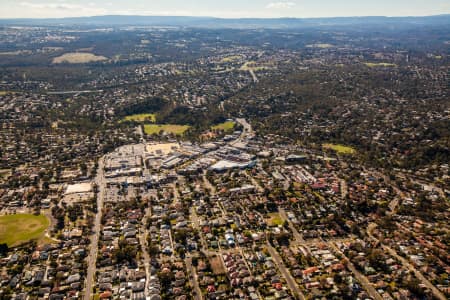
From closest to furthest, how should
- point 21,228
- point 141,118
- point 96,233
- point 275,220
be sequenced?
point 96,233, point 21,228, point 275,220, point 141,118

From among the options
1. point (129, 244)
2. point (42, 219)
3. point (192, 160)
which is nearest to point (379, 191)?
point (192, 160)

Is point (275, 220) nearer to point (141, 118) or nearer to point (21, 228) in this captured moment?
point (21, 228)

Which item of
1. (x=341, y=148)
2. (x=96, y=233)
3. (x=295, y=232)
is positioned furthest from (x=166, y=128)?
(x=295, y=232)

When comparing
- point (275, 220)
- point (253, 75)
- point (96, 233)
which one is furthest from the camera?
point (253, 75)

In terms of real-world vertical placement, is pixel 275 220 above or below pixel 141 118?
below

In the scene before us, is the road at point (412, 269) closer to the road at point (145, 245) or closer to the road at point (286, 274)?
the road at point (286, 274)

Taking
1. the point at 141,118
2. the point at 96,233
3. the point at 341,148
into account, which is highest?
the point at 141,118

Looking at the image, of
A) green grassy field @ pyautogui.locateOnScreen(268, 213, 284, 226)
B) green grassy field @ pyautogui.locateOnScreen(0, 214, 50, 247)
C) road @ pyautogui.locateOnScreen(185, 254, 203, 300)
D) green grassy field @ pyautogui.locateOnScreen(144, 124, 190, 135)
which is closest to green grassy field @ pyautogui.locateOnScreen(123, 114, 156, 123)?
green grassy field @ pyautogui.locateOnScreen(144, 124, 190, 135)

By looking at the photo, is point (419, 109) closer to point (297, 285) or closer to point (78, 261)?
point (297, 285)
